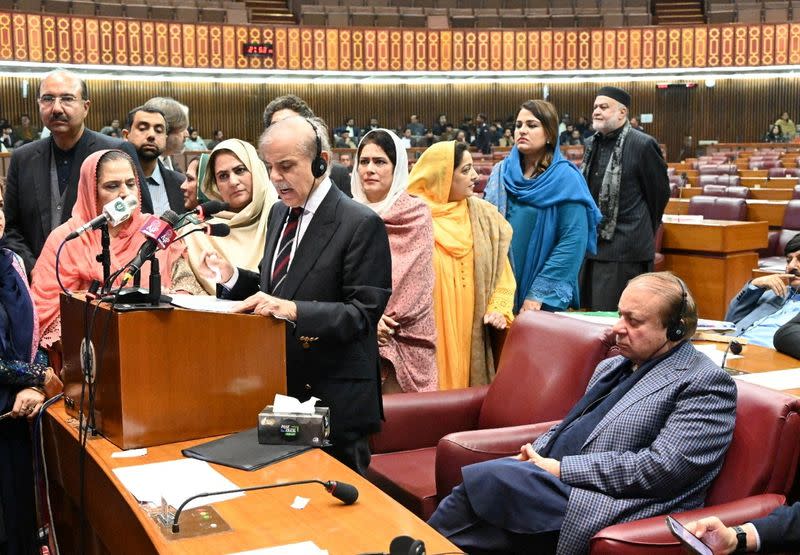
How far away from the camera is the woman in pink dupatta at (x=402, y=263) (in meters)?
3.24

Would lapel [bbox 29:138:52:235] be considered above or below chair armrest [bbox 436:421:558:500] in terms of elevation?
above

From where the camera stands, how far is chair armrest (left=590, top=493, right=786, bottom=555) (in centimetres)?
194

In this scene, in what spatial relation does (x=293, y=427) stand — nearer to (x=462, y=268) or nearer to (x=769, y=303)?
(x=462, y=268)

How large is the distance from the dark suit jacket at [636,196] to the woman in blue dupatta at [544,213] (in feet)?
2.36

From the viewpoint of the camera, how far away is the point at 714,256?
19.0ft

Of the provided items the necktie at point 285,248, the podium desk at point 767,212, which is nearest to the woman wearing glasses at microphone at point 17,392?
the necktie at point 285,248

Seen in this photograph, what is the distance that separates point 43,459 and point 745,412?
1834 millimetres

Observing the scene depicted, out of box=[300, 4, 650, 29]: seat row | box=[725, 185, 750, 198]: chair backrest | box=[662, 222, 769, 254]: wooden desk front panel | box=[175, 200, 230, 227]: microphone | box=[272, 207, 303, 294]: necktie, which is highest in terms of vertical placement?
box=[300, 4, 650, 29]: seat row

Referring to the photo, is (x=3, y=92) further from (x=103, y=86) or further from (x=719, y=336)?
(x=719, y=336)

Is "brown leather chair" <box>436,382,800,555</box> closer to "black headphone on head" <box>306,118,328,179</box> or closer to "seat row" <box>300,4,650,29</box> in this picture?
"black headphone on head" <box>306,118,328,179</box>

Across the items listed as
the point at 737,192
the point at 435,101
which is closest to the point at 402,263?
the point at 737,192

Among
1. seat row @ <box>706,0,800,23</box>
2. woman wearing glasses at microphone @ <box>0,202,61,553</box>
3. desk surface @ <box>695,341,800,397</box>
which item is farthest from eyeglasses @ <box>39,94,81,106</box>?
seat row @ <box>706,0,800,23</box>

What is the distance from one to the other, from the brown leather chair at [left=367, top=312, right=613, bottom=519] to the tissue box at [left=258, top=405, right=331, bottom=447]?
0.56 m

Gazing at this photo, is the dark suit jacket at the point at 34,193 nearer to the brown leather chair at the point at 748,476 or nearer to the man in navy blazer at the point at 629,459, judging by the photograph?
the man in navy blazer at the point at 629,459
